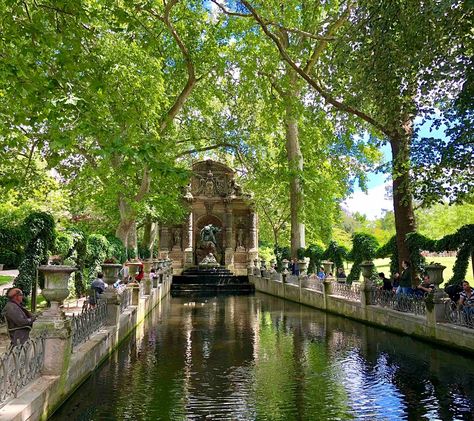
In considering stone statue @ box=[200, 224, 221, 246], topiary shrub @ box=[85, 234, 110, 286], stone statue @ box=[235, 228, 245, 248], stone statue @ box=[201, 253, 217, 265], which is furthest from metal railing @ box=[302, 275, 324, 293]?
stone statue @ box=[235, 228, 245, 248]

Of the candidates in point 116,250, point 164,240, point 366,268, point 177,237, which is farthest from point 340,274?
point 164,240

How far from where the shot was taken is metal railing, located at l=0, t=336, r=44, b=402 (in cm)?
514

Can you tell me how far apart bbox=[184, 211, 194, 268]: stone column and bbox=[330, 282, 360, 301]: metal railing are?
20921 mm

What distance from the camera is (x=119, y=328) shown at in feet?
A: 36.9

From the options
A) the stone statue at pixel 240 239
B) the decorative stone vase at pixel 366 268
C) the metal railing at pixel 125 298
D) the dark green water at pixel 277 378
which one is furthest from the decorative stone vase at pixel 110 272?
the stone statue at pixel 240 239

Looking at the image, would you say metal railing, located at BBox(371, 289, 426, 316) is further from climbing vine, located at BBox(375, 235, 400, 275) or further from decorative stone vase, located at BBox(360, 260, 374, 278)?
climbing vine, located at BBox(375, 235, 400, 275)

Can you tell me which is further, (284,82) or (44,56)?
(284,82)

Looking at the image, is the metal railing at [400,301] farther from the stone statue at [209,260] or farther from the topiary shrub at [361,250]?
the stone statue at [209,260]

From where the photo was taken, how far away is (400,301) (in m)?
12.7

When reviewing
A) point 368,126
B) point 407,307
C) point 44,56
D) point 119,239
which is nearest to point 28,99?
point 44,56

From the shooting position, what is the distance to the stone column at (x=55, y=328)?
21.6 feet

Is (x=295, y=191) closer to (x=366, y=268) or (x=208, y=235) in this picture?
(x=208, y=235)

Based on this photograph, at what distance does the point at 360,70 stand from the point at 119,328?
7.91 m

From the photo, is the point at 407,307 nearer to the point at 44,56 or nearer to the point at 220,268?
the point at 44,56
